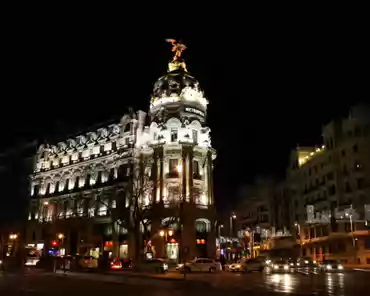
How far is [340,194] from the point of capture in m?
69.1

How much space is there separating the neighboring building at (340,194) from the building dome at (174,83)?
2468 cm

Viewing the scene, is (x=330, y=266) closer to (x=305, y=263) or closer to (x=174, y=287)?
(x=305, y=263)

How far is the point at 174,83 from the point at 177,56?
725 cm

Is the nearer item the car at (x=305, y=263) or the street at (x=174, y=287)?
the street at (x=174, y=287)

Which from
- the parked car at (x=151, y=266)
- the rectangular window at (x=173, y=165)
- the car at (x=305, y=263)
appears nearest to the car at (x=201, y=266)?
the parked car at (x=151, y=266)

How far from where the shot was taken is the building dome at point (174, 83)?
7722 cm

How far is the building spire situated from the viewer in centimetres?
8162

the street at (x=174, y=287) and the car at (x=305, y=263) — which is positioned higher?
the car at (x=305, y=263)

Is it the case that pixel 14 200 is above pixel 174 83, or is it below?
below

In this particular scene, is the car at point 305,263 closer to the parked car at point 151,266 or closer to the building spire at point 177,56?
the parked car at point 151,266

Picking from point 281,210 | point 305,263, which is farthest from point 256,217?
point 305,263

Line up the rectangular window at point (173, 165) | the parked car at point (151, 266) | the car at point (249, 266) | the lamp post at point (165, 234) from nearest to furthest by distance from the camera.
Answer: the parked car at point (151, 266) → the car at point (249, 266) → the lamp post at point (165, 234) → the rectangular window at point (173, 165)

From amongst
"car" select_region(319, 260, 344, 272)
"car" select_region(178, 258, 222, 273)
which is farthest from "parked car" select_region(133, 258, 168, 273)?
A: "car" select_region(319, 260, 344, 272)

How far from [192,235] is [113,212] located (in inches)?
518
